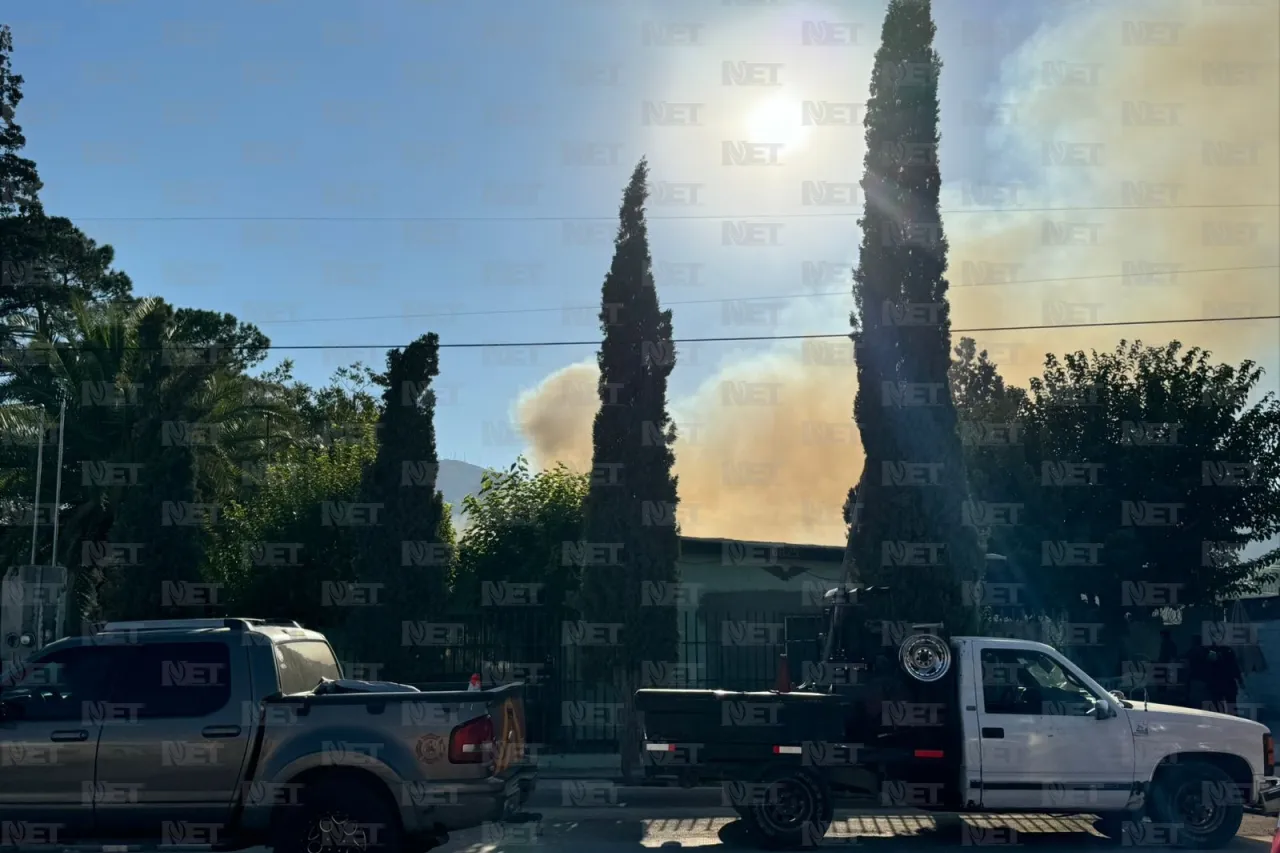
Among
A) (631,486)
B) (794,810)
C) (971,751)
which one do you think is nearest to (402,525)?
(631,486)

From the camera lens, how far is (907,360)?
16109mm

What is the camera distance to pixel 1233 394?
22656 millimetres

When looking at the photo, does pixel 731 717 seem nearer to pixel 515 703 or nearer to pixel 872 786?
pixel 872 786

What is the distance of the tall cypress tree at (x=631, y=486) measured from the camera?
15.9 metres

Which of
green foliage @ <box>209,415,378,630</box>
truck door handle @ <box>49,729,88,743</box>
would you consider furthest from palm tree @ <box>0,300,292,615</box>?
truck door handle @ <box>49,729,88,743</box>

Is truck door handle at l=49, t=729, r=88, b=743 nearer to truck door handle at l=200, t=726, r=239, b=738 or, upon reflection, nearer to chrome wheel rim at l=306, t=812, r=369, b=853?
truck door handle at l=200, t=726, r=239, b=738

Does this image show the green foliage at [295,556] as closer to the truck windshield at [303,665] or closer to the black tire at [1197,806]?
the truck windshield at [303,665]

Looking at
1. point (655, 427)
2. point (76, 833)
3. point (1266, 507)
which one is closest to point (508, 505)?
point (655, 427)

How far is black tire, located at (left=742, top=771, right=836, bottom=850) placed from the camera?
1029 cm

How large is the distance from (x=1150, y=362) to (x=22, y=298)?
1217 inches

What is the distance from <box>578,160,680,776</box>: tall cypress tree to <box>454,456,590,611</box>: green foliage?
363 cm

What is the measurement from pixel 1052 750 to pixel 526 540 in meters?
12.2

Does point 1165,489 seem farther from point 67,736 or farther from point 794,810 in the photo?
point 67,736

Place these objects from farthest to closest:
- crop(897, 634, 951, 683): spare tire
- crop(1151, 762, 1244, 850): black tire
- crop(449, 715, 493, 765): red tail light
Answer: crop(897, 634, 951, 683): spare tire → crop(1151, 762, 1244, 850): black tire → crop(449, 715, 493, 765): red tail light
